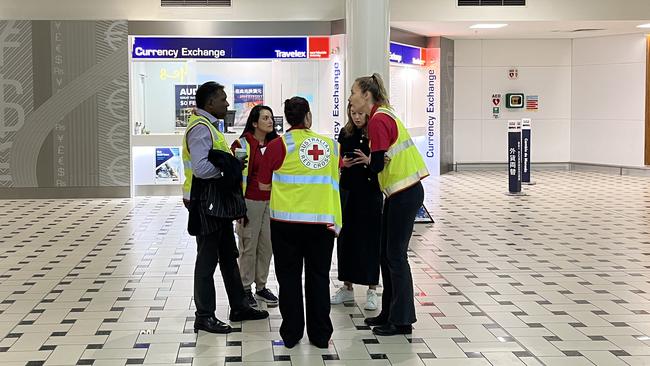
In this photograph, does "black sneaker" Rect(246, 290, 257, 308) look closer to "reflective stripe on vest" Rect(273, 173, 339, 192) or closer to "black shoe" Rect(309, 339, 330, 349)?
"black shoe" Rect(309, 339, 330, 349)

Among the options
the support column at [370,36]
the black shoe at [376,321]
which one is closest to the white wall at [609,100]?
the support column at [370,36]

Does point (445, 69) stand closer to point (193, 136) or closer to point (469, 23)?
point (469, 23)

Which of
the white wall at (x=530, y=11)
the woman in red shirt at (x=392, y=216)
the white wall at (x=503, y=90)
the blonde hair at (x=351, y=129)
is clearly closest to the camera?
the woman in red shirt at (x=392, y=216)

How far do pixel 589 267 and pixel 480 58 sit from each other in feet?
33.7

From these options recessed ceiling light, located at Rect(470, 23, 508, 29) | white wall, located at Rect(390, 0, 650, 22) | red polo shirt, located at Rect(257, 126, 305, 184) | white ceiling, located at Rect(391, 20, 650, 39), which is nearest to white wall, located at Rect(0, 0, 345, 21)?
white wall, located at Rect(390, 0, 650, 22)

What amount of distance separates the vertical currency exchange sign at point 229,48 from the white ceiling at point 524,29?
1513mm

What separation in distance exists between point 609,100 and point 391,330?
12.8 meters

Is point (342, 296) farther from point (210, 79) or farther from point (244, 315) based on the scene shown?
point (210, 79)

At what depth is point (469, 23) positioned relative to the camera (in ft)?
46.1

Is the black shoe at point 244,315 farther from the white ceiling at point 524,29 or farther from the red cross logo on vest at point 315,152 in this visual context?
the white ceiling at point 524,29

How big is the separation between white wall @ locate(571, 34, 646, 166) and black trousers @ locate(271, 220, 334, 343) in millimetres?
12581

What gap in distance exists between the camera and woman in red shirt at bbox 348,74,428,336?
16.8ft

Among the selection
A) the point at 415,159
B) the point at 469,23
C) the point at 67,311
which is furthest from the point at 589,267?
the point at 469,23

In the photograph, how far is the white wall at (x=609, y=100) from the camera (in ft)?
52.7
